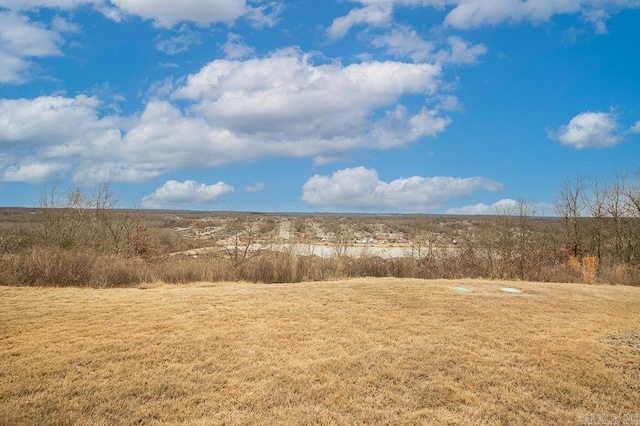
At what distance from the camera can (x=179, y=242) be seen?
28.6m

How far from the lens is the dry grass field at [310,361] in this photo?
15.1 ft

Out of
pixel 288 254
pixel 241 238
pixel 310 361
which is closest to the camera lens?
pixel 310 361

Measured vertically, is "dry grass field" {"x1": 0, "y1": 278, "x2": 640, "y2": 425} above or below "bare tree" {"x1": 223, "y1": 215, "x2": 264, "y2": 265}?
below

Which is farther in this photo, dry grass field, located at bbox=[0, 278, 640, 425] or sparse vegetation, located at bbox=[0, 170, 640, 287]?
sparse vegetation, located at bbox=[0, 170, 640, 287]

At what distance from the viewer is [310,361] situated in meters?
6.01

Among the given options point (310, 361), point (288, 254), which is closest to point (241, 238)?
point (288, 254)

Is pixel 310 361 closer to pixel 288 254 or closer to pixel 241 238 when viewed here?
pixel 288 254

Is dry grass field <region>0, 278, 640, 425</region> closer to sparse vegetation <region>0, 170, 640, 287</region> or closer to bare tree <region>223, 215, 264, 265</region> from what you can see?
sparse vegetation <region>0, 170, 640, 287</region>

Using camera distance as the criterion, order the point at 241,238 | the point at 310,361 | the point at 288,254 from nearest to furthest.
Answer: the point at 310,361, the point at 288,254, the point at 241,238

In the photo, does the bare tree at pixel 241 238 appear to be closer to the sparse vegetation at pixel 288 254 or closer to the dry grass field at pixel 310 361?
the sparse vegetation at pixel 288 254

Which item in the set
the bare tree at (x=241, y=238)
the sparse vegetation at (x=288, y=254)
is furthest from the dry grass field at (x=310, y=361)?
the bare tree at (x=241, y=238)

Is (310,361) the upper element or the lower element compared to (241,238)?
lower

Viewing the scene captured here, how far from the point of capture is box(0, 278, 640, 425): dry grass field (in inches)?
181

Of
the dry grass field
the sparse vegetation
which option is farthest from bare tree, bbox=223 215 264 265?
the dry grass field
